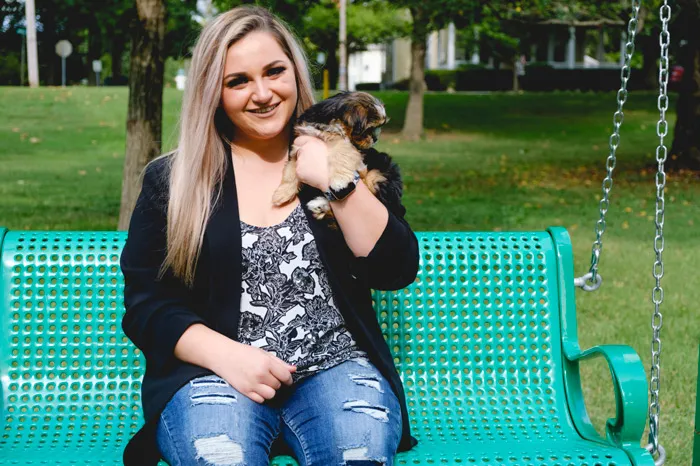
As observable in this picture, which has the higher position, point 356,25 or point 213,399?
point 356,25

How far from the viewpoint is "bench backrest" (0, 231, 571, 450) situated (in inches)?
123

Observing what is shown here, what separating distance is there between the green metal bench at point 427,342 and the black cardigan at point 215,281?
19.4 inches

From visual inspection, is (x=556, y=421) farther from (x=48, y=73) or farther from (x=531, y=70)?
(x=48, y=73)

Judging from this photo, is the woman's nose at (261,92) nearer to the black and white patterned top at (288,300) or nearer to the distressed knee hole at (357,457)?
the black and white patterned top at (288,300)

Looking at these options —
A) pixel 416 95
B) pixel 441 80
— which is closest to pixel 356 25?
pixel 441 80

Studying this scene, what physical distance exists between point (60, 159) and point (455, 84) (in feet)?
91.3

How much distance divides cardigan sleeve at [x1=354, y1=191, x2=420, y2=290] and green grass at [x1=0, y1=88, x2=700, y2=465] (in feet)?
2.78

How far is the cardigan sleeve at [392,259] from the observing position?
2537 mm

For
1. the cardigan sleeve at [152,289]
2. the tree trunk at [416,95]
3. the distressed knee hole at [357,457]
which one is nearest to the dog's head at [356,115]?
the cardigan sleeve at [152,289]

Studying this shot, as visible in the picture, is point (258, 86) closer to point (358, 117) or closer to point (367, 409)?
point (358, 117)

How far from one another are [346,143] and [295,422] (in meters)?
0.79

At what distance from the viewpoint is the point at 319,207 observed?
103 inches

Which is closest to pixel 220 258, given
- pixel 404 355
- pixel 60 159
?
pixel 404 355

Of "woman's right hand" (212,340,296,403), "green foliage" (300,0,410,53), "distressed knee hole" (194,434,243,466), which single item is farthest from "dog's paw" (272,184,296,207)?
"green foliage" (300,0,410,53)
